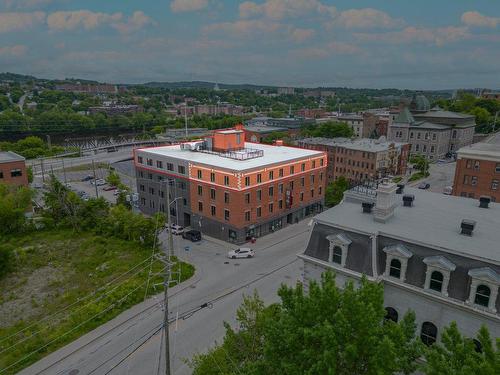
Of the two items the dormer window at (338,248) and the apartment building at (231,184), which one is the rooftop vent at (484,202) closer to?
the dormer window at (338,248)

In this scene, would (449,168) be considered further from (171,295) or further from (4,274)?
(4,274)

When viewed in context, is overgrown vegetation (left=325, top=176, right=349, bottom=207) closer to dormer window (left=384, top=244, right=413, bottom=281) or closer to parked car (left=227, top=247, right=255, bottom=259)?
parked car (left=227, top=247, right=255, bottom=259)

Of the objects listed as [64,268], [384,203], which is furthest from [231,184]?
[384,203]

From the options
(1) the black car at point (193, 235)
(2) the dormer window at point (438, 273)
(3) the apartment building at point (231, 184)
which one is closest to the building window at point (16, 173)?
(3) the apartment building at point (231, 184)

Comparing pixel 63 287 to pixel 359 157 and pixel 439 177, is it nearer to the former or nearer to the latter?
pixel 359 157

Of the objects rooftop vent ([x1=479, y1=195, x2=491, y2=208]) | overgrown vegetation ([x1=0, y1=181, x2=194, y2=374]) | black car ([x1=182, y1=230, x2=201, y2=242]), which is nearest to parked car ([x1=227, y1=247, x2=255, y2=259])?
overgrown vegetation ([x1=0, y1=181, x2=194, y2=374])

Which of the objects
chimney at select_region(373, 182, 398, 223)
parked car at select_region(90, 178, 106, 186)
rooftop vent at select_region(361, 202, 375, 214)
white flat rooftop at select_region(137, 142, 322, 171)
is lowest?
parked car at select_region(90, 178, 106, 186)
